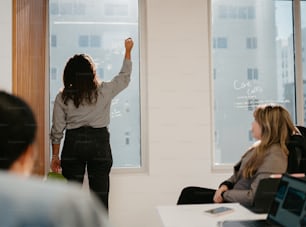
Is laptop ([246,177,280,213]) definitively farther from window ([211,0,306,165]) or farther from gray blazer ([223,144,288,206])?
window ([211,0,306,165])

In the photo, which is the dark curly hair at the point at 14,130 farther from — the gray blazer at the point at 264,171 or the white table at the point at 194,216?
the gray blazer at the point at 264,171

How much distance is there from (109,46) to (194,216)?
2024mm

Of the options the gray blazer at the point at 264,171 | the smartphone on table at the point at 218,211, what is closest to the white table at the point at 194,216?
the smartphone on table at the point at 218,211

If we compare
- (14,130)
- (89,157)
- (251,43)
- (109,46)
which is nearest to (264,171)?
(89,157)

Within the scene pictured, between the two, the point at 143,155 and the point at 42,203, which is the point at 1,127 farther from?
the point at 143,155

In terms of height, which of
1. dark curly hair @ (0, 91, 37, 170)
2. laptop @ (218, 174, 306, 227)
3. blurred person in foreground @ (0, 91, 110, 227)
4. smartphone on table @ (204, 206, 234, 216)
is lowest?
smartphone on table @ (204, 206, 234, 216)

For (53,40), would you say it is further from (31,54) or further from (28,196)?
(28,196)

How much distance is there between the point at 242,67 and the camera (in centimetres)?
353

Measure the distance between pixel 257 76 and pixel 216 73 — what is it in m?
0.37

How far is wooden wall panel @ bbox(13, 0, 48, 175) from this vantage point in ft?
8.39

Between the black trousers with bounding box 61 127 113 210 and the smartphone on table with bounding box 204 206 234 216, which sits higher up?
the black trousers with bounding box 61 127 113 210

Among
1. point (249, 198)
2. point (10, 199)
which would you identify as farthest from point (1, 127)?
point (249, 198)

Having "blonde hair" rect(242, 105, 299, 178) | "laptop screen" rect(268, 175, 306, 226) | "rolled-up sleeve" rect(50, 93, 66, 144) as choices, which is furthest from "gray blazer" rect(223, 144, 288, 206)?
"rolled-up sleeve" rect(50, 93, 66, 144)

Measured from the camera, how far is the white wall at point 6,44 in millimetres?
2467
